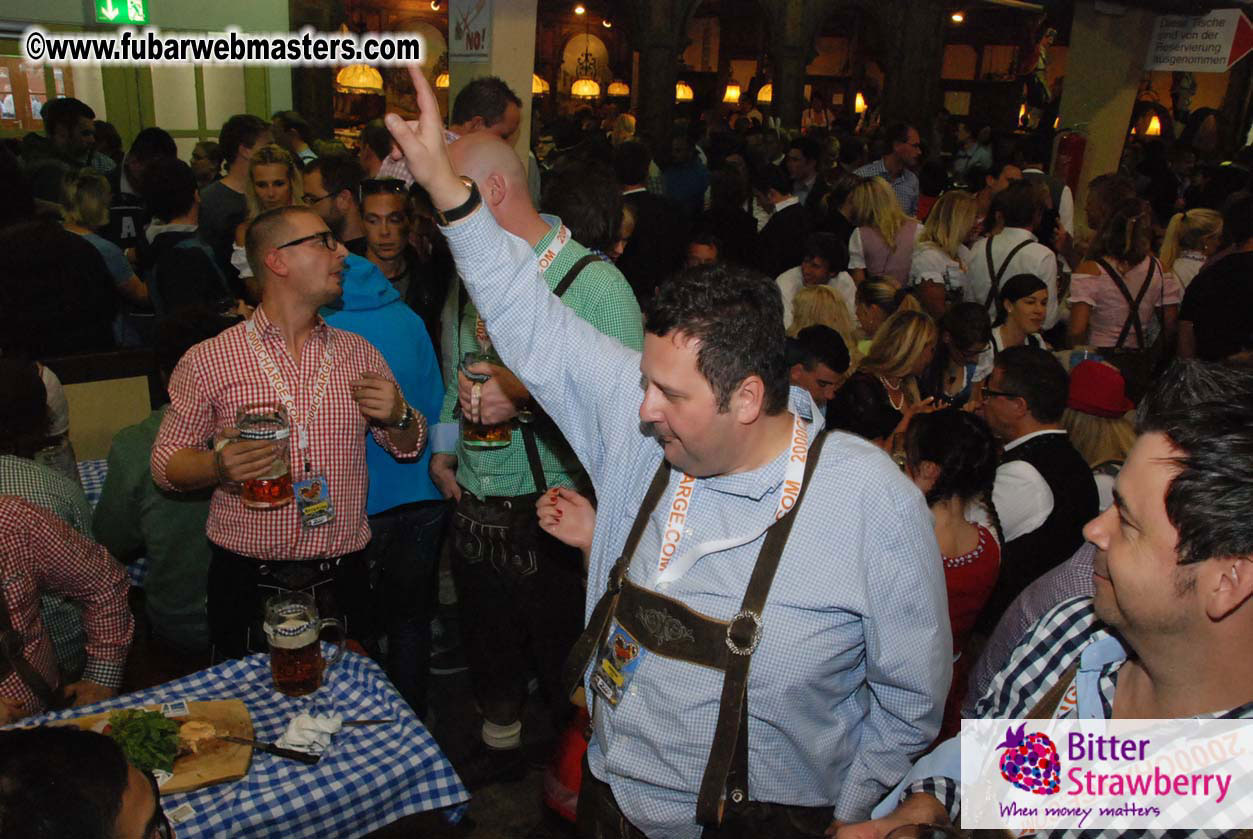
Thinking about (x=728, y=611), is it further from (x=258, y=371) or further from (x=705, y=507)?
(x=258, y=371)

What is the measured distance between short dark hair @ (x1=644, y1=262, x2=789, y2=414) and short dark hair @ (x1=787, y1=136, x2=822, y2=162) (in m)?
7.09

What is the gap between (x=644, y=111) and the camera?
1617cm

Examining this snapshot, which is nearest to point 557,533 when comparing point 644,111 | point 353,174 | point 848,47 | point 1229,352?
point 353,174

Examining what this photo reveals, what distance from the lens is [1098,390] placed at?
3.59 metres

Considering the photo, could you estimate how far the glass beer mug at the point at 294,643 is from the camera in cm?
220

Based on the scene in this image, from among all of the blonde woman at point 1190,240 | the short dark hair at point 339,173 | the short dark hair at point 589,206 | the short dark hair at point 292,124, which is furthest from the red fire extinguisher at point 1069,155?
the short dark hair at point 589,206

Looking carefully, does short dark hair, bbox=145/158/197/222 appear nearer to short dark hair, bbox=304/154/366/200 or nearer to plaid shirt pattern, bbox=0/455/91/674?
short dark hair, bbox=304/154/366/200

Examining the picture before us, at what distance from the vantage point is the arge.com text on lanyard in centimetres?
176

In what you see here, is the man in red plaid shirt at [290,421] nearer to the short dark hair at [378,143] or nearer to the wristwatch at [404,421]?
the wristwatch at [404,421]

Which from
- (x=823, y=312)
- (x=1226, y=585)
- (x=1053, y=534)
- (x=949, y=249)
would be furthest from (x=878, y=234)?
(x=1226, y=585)

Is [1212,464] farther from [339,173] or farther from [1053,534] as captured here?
[339,173]

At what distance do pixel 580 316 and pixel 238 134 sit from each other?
4375 mm

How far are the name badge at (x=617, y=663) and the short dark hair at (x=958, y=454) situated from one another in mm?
1277

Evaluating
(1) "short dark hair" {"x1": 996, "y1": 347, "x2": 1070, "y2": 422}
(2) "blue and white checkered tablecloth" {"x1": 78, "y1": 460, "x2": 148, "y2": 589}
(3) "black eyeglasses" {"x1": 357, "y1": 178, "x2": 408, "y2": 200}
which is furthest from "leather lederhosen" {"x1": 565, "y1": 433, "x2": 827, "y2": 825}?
(3) "black eyeglasses" {"x1": 357, "y1": 178, "x2": 408, "y2": 200}
